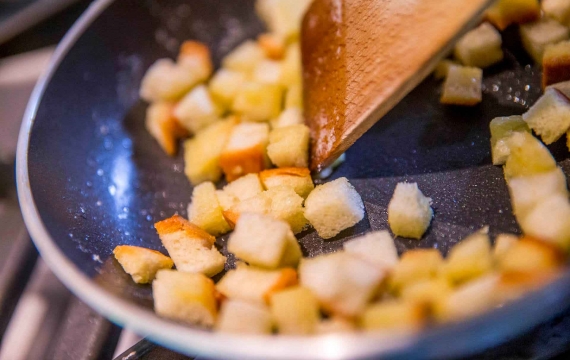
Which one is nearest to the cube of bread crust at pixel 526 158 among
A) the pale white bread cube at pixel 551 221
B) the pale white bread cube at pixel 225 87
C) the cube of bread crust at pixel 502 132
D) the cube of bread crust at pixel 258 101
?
the cube of bread crust at pixel 502 132

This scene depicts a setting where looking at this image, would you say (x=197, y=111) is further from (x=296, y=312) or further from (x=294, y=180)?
(x=296, y=312)

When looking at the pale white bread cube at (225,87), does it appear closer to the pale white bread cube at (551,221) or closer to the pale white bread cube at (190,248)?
the pale white bread cube at (190,248)

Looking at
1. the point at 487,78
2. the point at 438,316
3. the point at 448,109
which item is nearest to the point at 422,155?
the point at 448,109

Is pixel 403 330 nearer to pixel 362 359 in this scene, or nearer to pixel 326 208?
pixel 362 359

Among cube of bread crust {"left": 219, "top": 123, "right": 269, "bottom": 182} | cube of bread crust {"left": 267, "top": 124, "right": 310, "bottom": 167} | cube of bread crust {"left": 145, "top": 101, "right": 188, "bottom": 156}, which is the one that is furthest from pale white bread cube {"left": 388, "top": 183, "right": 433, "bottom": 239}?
cube of bread crust {"left": 145, "top": 101, "right": 188, "bottom": 156}

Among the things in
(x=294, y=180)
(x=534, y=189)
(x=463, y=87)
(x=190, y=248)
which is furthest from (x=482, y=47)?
(x=190, y=248)

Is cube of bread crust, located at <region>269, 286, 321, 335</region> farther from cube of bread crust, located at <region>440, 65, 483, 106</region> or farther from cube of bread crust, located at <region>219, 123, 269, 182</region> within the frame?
cube of bread crust, located at <region>440, 65, 483, 106</region>
